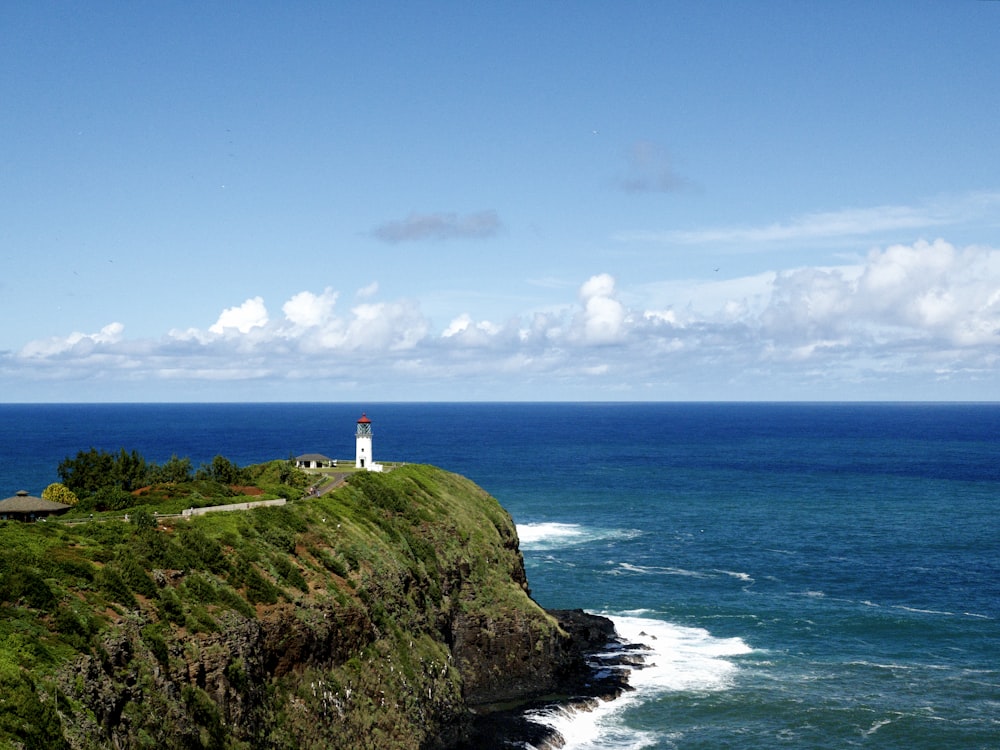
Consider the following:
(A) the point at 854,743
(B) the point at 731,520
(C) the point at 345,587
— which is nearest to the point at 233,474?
(C) the point at 345,587

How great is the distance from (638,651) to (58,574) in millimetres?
44841

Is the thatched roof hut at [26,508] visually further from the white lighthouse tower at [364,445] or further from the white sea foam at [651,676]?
the white lighthouse tower at [364,445]

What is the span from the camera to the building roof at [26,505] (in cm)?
5256

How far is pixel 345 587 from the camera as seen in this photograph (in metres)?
51.6

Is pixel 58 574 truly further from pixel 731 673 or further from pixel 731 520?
pixel 731 520

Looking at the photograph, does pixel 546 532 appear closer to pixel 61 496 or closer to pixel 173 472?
pixel 173 472

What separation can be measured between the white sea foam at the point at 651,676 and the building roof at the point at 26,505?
3331 centimetres

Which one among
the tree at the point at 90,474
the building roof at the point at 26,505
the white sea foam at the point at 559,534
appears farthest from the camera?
the white sea foam at the point at 559,534

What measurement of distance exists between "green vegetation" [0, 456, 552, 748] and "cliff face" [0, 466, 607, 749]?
97mm

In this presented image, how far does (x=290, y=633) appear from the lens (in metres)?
44.8

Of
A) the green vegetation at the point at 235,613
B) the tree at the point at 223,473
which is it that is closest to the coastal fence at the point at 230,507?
the green vegetation at the point at 235,613

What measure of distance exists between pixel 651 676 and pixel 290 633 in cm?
2984

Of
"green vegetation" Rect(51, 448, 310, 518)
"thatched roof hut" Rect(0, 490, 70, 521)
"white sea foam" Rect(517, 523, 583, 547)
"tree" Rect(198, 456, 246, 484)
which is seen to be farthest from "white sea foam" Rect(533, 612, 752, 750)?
"thatched roof hut" Rect(0, 490, 70, 521)

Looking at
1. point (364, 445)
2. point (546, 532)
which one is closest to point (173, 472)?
point (364, 445)
